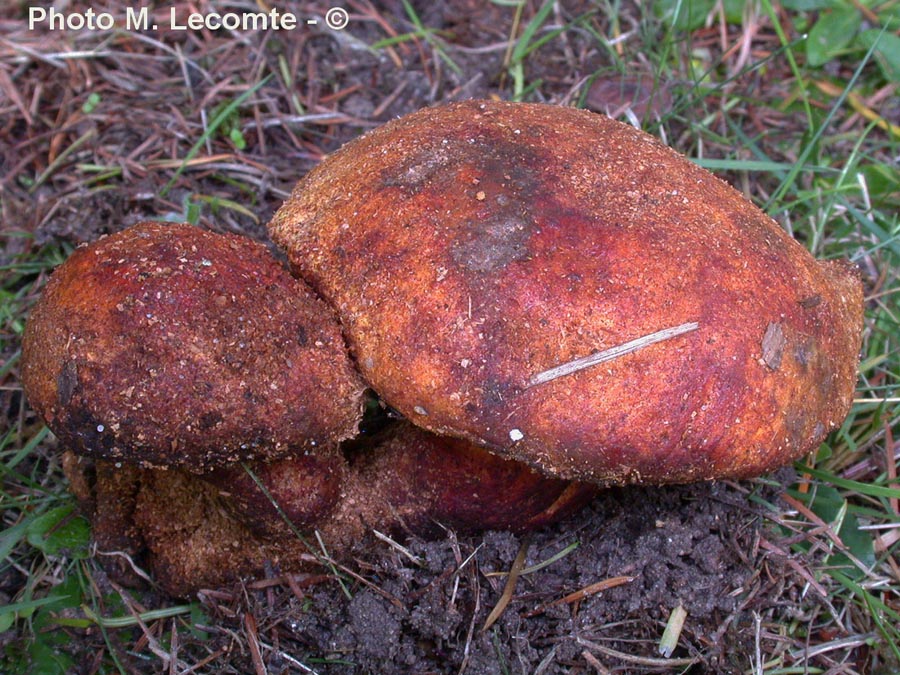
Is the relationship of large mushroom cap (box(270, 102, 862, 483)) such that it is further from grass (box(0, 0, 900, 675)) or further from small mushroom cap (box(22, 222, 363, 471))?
grass (box(0, 0, 900, 675))

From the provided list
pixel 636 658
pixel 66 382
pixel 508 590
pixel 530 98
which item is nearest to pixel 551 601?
pixel 508 590

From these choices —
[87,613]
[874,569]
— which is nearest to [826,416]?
[874,569]

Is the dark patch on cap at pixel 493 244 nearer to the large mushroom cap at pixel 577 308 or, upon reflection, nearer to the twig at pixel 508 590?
the large mushroom cap at pixel 577 308

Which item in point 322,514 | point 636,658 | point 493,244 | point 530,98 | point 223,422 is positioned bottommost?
point 636,658

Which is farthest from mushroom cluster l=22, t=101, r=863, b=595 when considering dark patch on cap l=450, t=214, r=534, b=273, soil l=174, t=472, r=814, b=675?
soil l=174, t=472, r=814, b=675

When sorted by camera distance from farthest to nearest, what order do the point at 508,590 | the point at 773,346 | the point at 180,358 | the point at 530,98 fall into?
1. the point at 530,98
2. the point at 508,590
3. the point at 773,346
4. the point at 180,358

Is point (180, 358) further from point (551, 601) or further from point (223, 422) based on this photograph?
point (551, 601)

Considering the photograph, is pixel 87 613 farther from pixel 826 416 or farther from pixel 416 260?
Result: pixel 826 416
